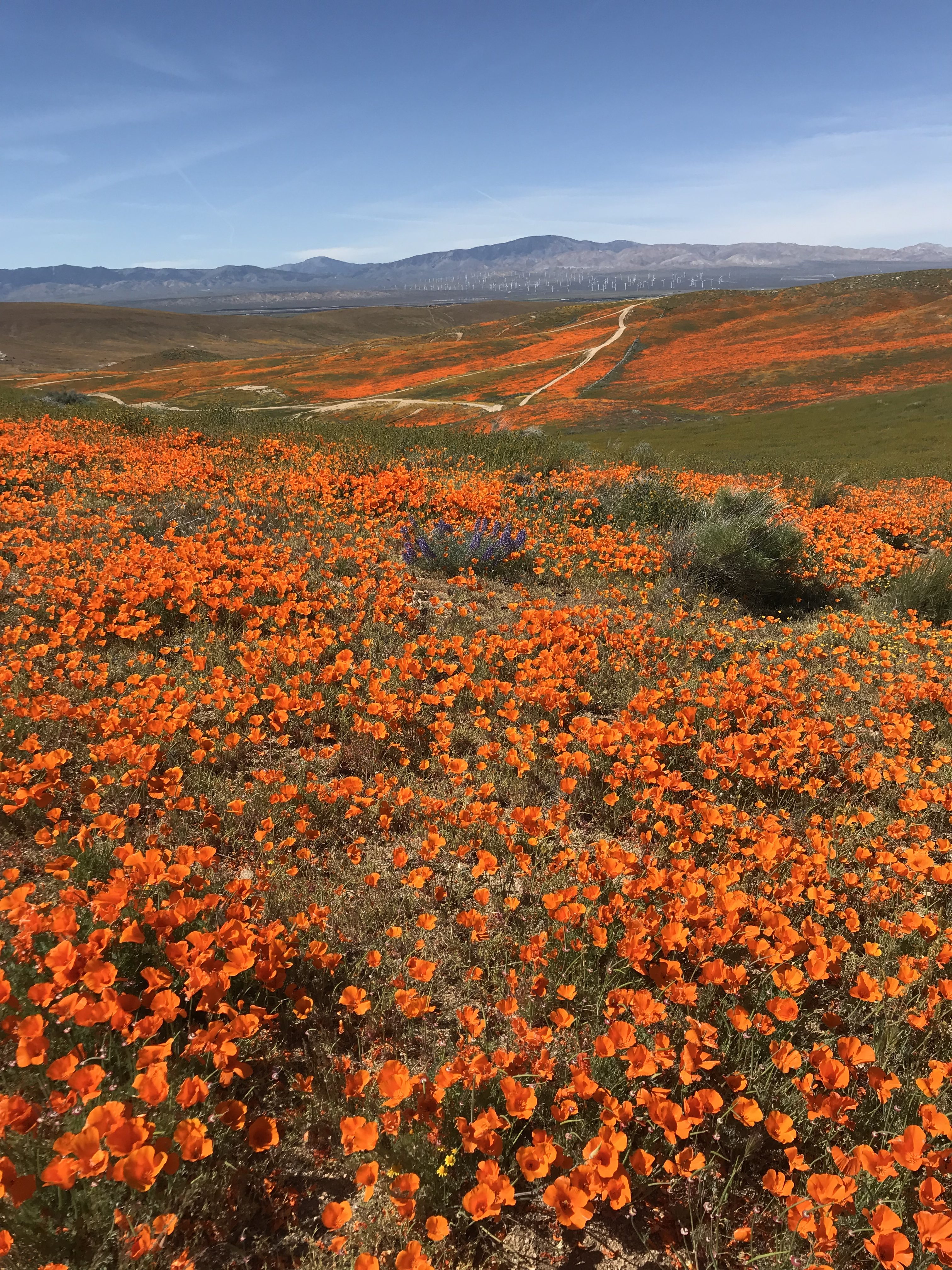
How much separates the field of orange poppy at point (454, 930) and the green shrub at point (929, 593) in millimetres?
1891

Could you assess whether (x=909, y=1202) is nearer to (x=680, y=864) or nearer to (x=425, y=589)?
(x=680, y=864)

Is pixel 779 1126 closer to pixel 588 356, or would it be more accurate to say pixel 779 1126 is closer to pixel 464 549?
pixel 464 549

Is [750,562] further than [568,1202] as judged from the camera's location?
Yes

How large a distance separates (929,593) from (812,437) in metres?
21.8

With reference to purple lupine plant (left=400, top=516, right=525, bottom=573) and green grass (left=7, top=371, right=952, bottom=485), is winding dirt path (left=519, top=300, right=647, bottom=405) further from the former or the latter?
purple lupine plant (left=400, top=516, right=525, bottom=573)

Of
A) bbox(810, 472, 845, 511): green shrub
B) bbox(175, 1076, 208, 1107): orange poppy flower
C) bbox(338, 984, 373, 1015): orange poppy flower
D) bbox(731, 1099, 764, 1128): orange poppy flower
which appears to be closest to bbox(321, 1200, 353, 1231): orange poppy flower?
bbox(175, 1076, 208, 1107): orange poppy flower

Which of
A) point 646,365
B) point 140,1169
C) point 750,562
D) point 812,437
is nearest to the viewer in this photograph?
point 140,1169

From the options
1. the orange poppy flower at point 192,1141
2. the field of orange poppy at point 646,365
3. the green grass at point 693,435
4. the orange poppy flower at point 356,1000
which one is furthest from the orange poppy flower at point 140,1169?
the field of orange poppy at point 646,365

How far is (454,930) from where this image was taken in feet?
10.1

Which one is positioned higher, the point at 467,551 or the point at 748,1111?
the point at 467,551

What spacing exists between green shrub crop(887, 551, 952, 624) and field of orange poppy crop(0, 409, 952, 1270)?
1891 mm

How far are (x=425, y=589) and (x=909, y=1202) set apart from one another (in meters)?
6.31

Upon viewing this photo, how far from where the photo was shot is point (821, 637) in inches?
260

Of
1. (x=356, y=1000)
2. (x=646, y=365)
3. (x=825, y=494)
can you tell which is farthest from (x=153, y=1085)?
(x=646, y=365)
